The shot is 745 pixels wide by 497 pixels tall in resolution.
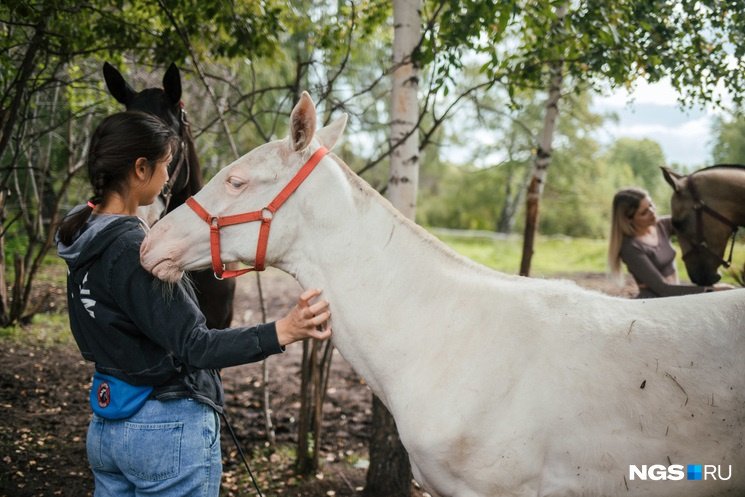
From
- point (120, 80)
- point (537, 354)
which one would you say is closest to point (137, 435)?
point (537, 354)

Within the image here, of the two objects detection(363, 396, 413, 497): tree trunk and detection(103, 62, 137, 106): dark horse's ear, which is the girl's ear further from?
detection(363, 396, 413, 497): tree trunk

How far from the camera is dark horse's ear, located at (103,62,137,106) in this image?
355 centimetres

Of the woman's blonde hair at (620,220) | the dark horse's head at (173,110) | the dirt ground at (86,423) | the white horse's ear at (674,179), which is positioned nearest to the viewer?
the dark horse's head at (173,110)

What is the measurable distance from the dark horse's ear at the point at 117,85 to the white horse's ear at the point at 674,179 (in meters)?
3.97

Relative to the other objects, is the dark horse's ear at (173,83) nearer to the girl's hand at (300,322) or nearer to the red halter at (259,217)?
the red halter at (259,217)

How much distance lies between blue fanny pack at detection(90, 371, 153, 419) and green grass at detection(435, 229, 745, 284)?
1080 centimetres

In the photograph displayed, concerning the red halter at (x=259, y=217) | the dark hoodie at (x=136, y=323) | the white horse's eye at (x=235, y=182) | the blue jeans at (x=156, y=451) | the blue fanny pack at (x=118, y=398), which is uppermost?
the white horse's eye at (x=235, y=182)

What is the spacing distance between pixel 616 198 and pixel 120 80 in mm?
3890

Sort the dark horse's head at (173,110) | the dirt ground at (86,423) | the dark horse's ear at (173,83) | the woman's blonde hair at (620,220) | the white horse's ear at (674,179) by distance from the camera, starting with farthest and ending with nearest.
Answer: the woman's blonde hair at (620,220)
the white horse's ear at (674,179)
the dirt ground at (86,423)
the dark horse's ear at (173,83)
the dark horse's head at (173,110)

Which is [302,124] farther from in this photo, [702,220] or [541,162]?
[702,220]

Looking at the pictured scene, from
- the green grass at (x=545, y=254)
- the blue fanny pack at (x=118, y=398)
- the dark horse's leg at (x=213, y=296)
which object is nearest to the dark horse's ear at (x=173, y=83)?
the dark horse's leg at (x=213, y=296)

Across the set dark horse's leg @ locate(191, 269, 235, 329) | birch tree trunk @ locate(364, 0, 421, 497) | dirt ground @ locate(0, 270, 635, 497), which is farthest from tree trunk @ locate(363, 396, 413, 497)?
dark horse's leg @ locate(191, 269, 235, 329)

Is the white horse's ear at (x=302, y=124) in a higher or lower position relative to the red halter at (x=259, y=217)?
higher

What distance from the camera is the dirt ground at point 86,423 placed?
3.88 metres
